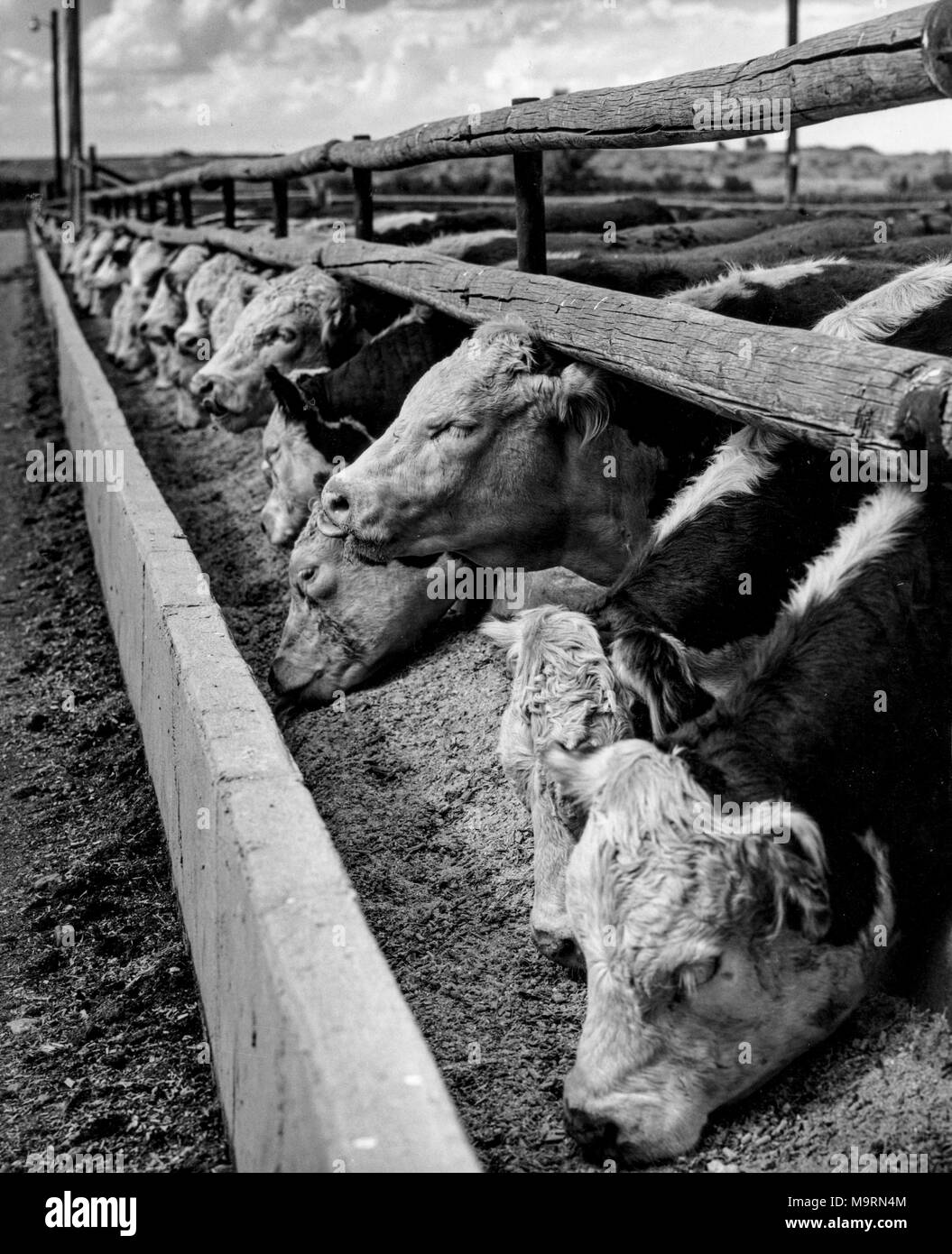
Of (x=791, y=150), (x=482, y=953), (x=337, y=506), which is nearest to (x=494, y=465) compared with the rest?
(x=337, y=506)

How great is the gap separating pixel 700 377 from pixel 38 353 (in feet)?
47.7

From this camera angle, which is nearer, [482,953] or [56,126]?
[482,953]

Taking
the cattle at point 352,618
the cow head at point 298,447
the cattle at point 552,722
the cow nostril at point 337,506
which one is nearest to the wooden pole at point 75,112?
the cow head at point 298,447

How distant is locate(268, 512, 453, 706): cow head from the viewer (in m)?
5.03

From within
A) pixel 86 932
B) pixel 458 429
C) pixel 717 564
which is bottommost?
pixel 86 932

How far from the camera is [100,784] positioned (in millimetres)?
4387

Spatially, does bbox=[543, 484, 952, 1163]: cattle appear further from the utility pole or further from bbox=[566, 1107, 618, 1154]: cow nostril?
the utility pole

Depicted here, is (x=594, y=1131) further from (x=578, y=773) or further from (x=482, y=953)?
(x=482, y=953)

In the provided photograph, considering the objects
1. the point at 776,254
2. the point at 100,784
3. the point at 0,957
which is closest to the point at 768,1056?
the point at 0,957

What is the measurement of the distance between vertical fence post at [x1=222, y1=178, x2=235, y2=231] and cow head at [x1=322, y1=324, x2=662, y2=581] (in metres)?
7.17

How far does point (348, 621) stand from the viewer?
5.04m

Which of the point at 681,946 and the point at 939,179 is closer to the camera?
the point at 681,946

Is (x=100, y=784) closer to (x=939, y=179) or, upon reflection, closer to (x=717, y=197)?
(x=717, y=197)

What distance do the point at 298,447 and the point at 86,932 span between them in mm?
3026
